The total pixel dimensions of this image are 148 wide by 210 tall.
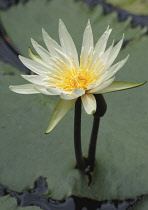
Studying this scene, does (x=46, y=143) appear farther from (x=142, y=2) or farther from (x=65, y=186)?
(x=142, y=2)

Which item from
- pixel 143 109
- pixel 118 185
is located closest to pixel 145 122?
pixel 143 109

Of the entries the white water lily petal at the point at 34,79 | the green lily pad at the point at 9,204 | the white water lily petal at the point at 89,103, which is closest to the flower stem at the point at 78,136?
the white water lily petal at the point at 89,103

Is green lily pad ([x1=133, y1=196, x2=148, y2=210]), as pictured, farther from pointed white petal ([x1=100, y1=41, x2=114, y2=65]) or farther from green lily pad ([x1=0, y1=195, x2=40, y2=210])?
pointed white petal ([x1=100, y1=41, x2=114, y2=65])

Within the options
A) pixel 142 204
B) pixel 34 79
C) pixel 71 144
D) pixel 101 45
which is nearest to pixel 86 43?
pixel 101 45

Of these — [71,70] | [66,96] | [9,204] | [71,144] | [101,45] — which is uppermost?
[101,45]

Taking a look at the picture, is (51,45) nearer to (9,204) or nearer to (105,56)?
(105,56)

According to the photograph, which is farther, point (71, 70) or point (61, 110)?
point (71, 70)

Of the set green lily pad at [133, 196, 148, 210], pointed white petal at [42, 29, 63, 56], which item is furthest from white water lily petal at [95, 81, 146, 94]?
green lily pad at [133, 196, 148, 210]

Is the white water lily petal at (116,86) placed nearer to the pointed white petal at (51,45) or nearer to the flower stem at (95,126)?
the flower stem at (95,126)
